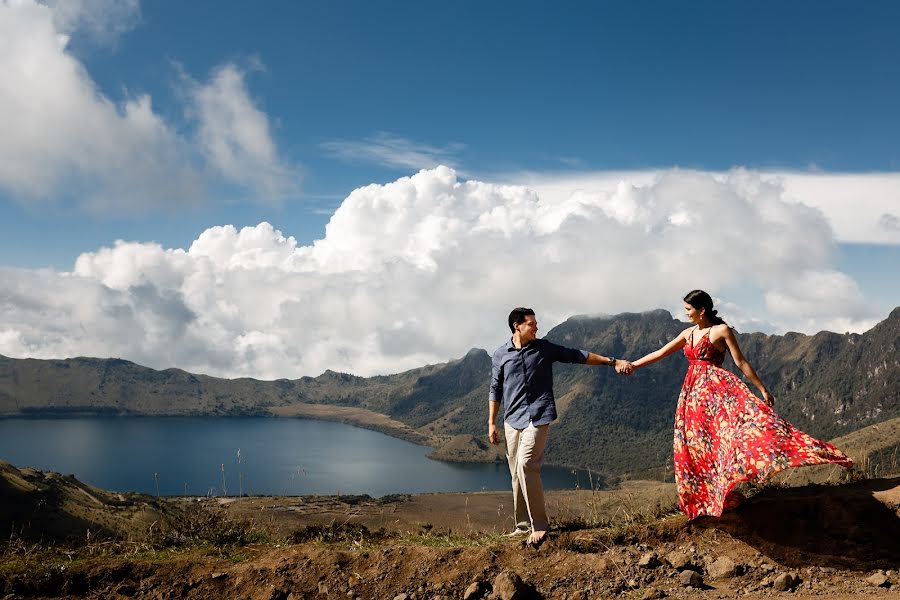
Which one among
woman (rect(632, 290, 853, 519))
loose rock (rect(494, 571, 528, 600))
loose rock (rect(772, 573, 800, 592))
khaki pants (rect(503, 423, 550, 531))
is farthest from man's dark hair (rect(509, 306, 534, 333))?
loose rock (rect(772, 573, 800, 592))

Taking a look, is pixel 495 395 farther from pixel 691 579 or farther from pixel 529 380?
pixel 691 579

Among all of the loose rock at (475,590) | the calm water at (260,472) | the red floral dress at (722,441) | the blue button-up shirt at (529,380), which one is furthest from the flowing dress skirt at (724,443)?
the calm water at (260,472)

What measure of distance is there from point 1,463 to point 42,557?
83.2 metres

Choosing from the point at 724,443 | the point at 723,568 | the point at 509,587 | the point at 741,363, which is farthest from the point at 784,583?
the point at 509,587

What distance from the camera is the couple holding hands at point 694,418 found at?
6230 millimetres

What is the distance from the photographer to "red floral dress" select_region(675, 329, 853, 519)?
5957mm

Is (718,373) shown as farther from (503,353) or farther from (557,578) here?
(557,578)

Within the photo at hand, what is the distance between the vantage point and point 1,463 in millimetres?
72375

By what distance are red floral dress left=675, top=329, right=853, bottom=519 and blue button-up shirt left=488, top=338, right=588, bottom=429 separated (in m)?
1.43

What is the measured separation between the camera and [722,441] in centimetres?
658

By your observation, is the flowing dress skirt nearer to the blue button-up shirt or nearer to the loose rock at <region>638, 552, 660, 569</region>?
the loose rock at <region>638, 552, 660, 569</region>

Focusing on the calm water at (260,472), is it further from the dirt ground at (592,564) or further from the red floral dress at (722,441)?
the red floral dress at (722,441)

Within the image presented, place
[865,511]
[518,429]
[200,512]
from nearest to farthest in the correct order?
[865,511] < [518,429] < [200,512]

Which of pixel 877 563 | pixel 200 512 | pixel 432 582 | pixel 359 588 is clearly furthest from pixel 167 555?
pixel 877 563
